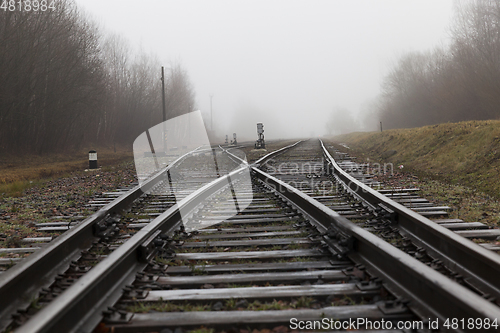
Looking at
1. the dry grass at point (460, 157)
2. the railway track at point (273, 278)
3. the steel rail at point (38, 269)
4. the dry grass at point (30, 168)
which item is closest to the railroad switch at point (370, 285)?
the railway track at point (273, 278)

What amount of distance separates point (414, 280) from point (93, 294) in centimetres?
Result: 185

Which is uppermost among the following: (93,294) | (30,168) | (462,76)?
(462,76)

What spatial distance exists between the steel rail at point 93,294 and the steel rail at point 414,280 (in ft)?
5.27

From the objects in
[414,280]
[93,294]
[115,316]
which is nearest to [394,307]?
[414,280]

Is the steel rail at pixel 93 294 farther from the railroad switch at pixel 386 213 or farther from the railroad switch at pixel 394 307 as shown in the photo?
the railroad switch at pixel 386 213

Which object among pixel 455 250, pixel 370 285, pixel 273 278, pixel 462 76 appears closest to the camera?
pixel 370 285

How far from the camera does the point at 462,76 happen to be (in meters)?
34.8

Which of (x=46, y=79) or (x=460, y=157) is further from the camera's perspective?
(x=46, y=79)

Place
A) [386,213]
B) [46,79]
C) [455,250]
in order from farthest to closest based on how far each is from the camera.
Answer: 1. [46,79]
2. [386,213]
3. [455,250]

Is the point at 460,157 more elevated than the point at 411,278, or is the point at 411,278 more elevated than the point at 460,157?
the point at 460,157

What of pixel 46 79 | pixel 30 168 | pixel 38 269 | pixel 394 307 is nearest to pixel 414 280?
pixel 394 307

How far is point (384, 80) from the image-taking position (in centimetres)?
5966

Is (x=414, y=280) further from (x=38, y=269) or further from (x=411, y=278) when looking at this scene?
(x=38, y=269)

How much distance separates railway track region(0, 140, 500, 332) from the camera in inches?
76.0
